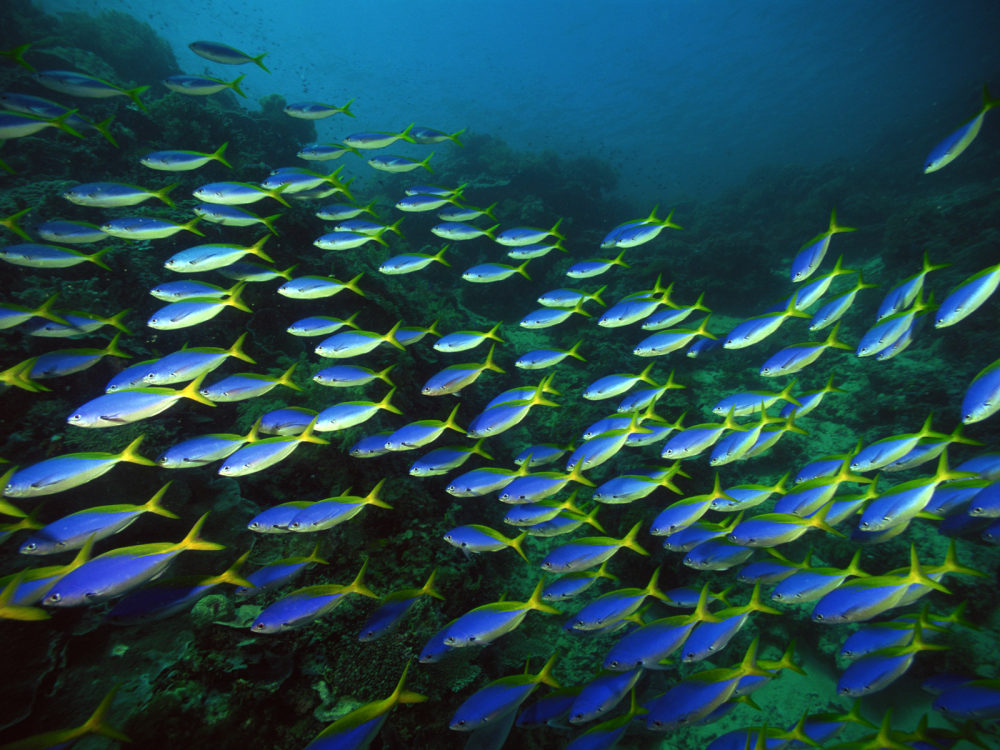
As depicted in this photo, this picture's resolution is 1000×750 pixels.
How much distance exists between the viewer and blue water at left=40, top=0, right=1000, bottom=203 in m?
36.3

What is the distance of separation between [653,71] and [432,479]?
59942 millimetres

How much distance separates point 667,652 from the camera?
107 inches

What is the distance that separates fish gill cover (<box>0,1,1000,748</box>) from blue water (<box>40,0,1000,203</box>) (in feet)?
87.4

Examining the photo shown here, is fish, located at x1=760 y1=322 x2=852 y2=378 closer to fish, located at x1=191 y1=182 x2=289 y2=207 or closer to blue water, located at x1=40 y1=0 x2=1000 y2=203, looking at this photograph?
fish, located at x1=191 y1=182 x2=289 y2=207

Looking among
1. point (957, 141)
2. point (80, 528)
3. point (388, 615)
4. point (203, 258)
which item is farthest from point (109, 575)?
point (957, 141)

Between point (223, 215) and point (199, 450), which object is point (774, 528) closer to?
point (199, 450)

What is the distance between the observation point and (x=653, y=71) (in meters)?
45.9

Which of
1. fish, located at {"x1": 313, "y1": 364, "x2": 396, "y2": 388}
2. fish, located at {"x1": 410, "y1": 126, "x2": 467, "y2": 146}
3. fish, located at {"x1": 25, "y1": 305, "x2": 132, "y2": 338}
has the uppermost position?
fish, located at {"x1": 410, "y1": 126, "x2": 467, "y2": 146}

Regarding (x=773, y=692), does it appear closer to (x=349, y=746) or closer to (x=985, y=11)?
(x=349, y=746)

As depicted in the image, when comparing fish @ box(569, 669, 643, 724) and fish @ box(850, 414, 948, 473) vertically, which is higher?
fish @ box(850, 414, 948, 473)

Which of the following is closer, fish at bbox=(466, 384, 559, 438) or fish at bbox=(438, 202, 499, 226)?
fish at bbox=(466, 384, 559, 438)

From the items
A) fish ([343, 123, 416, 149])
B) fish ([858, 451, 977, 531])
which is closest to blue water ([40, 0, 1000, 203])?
fish ([343, 123, 416, 149])

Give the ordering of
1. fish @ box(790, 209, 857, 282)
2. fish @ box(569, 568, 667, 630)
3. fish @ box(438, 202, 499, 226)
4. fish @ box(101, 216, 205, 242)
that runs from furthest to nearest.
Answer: fish @ box(438, 202, 499, 226), fish @ box(790, 209, 857, 282), fish @ box(101, 216, 205, 242), fish @ box(569, 568, 667, 630)

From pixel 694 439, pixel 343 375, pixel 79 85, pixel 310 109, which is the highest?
pixel 310 109
